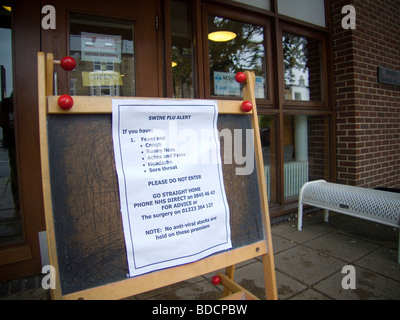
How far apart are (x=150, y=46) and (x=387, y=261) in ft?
10.7

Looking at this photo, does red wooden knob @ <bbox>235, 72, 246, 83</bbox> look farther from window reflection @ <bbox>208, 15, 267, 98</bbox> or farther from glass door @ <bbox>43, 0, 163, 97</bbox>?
window reflection @ <bbox>208, 15, 267, 98</bbox>

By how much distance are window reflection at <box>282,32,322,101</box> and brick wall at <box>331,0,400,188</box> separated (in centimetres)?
29

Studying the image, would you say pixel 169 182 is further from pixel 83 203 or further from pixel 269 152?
pixel 269 152

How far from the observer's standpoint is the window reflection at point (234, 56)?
350cm

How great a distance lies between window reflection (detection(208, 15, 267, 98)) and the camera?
3500mm

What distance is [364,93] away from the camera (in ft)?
14.3

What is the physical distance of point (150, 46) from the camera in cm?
291

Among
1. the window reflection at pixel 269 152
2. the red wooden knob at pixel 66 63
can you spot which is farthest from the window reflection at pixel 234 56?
the red wooden knob at pixel 66 63

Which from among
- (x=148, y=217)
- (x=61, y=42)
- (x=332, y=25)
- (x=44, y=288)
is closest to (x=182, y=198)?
(x=148, y=217)

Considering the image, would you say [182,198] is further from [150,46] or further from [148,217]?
[150,46]

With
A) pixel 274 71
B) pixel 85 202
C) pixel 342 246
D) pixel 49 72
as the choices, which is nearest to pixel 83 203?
pixel 85 202

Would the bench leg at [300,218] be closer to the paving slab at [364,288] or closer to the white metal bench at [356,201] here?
the white metal bench at [356,201]

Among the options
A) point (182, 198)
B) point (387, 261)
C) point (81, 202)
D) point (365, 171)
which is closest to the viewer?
point (81, 202)

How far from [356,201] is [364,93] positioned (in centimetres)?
224
